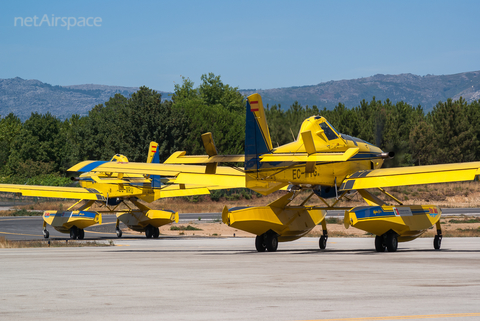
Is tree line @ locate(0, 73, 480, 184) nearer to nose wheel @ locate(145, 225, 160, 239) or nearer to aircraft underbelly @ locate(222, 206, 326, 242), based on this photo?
nose wheel @ locate(145, 225, 160, 239)

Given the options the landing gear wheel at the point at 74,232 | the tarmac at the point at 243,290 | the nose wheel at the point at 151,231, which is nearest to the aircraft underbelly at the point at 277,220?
the tarmac at the point at 243,290

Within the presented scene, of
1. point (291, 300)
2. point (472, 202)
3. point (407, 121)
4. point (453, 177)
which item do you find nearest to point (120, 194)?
point (453, 177)

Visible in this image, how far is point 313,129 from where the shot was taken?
17.5 m

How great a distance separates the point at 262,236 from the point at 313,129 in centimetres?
381

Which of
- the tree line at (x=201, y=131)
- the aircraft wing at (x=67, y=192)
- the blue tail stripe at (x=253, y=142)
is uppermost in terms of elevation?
the tree line at (x=201, y=131)

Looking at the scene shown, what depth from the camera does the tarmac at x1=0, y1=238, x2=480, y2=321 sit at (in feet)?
21.1

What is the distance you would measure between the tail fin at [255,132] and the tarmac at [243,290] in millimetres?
3752

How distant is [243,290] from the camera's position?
27.6 ft

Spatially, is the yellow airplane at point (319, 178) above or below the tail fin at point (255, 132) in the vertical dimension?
below

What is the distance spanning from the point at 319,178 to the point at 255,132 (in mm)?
2731

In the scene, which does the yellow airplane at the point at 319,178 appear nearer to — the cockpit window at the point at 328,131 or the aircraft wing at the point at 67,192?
the cockpit window at the point at 328,131

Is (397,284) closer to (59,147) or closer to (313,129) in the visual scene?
(313,129)

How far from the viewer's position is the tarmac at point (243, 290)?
642 centimetres

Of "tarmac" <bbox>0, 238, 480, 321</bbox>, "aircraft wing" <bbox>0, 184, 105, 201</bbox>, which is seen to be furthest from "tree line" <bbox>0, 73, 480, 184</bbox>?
"tarmac" <bbox>0, 238, 480, 321</bbox>
